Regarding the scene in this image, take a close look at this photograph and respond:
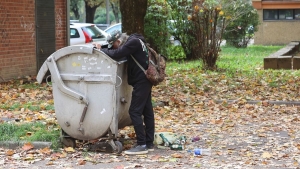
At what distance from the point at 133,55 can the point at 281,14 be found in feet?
94.7

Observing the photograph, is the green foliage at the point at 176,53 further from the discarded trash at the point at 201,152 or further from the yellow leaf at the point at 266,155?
the yellow leaf at the point at 266,155

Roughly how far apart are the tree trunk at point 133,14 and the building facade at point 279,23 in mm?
22549

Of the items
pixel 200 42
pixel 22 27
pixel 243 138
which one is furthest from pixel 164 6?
pixel 243 138

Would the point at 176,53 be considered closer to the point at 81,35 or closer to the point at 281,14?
the point at 81,35

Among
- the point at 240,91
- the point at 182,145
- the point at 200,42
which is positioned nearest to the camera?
the point at 182,145

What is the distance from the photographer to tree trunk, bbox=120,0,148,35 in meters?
13.4

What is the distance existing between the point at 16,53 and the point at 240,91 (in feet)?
20.1

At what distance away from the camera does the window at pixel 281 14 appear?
3534cm

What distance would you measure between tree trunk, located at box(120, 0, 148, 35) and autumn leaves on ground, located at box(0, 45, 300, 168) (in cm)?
147

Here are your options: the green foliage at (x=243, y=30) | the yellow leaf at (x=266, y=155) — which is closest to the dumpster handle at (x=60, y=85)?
the yellow leaf at (x=266, y=155)

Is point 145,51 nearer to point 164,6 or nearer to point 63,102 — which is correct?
point 63,102

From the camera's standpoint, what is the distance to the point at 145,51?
8023 millimetres

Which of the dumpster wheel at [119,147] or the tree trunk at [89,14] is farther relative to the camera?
the tree trunk at [89,14]

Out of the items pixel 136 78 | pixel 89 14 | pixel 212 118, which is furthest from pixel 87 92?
pixel 89 14
